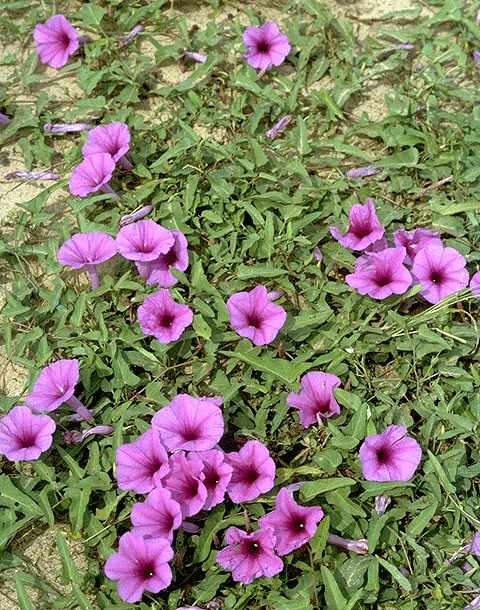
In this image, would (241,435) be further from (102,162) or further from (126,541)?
(102,162)

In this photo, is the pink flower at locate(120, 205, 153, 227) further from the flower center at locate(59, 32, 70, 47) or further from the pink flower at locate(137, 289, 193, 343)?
the flower center at locate(59, 32, 70, 47)

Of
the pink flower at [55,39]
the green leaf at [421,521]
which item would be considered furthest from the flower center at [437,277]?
the pink flower at [55,39]

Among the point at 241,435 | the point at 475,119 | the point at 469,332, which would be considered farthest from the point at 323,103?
the point at 241,435

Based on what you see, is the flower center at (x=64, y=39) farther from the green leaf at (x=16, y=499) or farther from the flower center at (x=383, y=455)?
the flower center at (x=383, y=455)

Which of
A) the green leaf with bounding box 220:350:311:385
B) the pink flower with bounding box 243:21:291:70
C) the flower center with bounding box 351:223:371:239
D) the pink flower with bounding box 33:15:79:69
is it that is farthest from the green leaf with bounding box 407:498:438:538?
the pink flower with bounding box 33:15:79:69

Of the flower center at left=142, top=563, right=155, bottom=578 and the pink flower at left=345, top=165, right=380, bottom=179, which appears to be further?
the pink flower at left=345, top=165, right=380, bottom=179

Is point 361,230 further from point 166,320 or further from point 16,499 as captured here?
point 16,499
